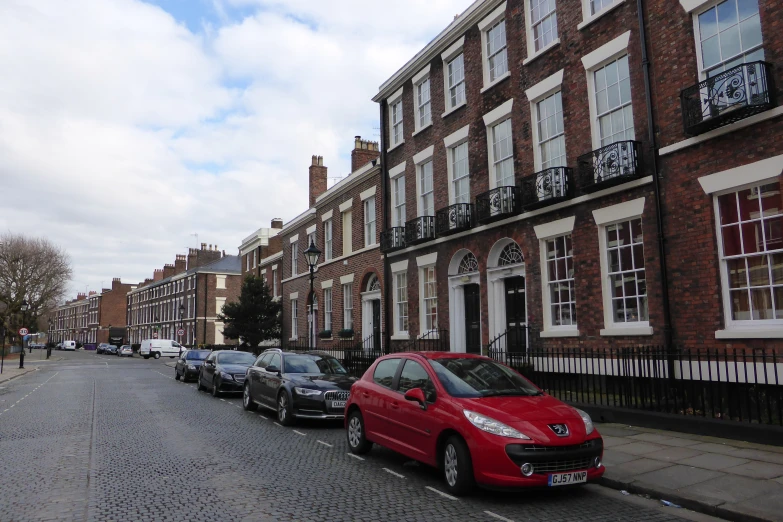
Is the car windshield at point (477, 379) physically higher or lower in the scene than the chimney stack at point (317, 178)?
lower

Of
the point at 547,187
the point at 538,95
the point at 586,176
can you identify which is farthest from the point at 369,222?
the point at 586,176

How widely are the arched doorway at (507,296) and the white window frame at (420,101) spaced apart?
5.94 meters

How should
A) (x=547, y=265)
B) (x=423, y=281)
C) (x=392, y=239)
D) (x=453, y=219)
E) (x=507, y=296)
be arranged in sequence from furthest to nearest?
(x=392, y=239) < (x=423, y=281) < (x=453, y=219) < (x=507, y=296) < (x=547, y=265)

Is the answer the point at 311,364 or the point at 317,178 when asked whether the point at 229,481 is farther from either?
the point at 317,178

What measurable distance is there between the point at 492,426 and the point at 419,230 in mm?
13416

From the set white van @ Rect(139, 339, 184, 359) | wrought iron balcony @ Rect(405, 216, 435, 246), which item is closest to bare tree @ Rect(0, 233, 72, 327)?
white van @ Rect(139, 339, 184, 359)

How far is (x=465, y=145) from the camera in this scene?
1812cm

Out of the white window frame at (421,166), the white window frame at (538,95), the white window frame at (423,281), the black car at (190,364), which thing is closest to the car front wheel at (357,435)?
the white window frame at (538,95)

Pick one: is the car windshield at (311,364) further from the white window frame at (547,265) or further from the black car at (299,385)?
the white window frame at (547,265)

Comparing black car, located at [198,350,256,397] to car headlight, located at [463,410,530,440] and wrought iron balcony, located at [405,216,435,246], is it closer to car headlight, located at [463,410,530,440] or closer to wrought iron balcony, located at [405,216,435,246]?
wrought iron balcony, located at [405,216,435,246]

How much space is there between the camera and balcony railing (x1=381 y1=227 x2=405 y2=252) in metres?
20.7

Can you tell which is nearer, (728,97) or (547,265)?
(728,97)

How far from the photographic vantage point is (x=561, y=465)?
6168 mm

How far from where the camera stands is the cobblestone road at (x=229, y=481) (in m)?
5.84
